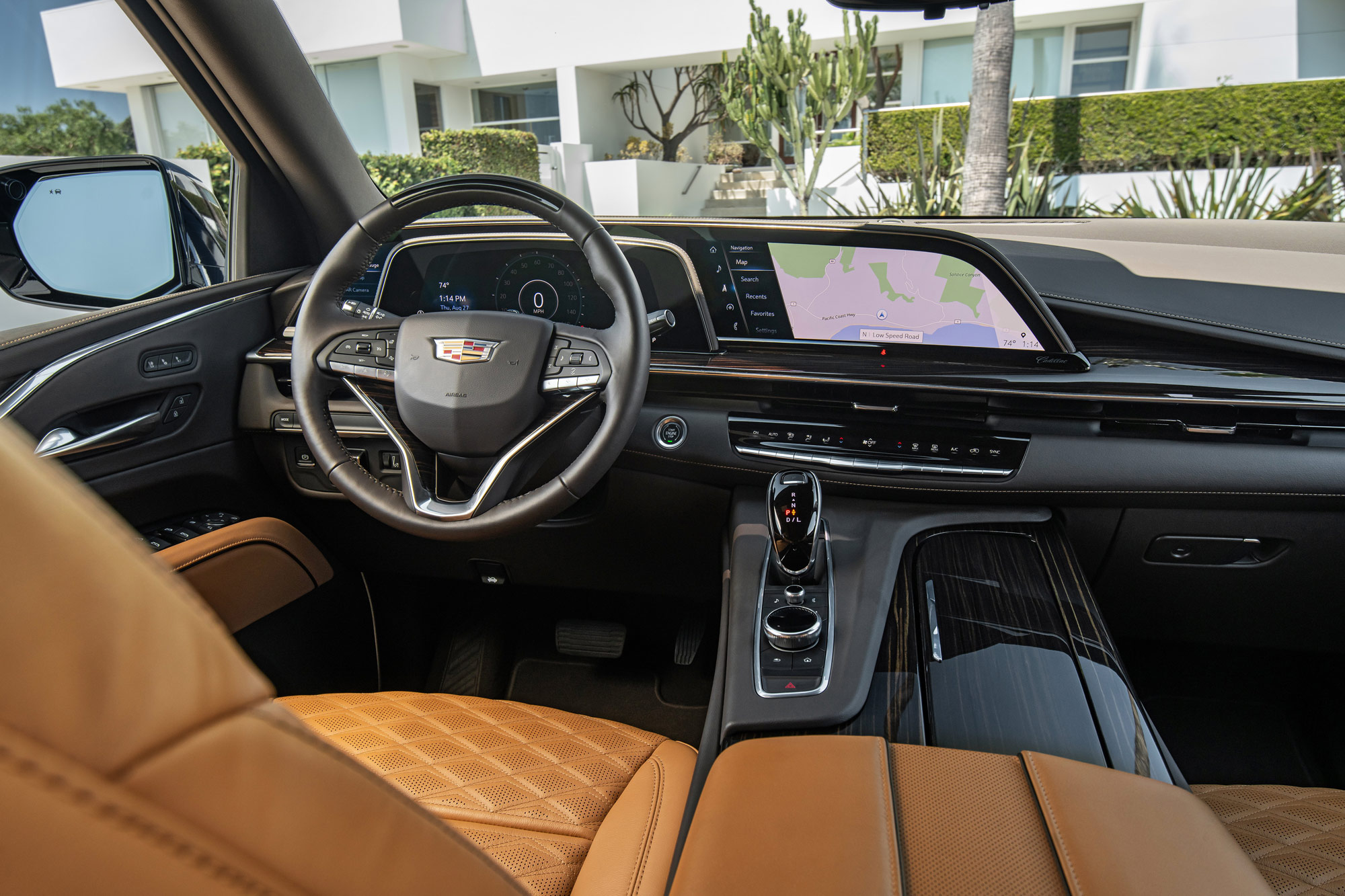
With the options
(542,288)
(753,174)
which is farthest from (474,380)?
(753,174)

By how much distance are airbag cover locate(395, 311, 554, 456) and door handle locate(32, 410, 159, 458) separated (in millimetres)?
694

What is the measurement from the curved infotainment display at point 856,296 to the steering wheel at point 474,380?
1.57ft

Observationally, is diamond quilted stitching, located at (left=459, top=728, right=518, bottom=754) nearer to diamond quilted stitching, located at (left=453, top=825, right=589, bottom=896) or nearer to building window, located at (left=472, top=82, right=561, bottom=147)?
diamond quilted stitching, located at (left=453, top=825, right=589, bottom=896)

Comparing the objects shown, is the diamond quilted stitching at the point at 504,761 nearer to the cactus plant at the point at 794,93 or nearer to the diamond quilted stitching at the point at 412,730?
the diamond quilted stitching at the point at 412,730

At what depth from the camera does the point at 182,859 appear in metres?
0.32

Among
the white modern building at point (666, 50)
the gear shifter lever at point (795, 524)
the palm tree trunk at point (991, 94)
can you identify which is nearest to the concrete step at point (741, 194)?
the palm tree trunk at point (991, 94)

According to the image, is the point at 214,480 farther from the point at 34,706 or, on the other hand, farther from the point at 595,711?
the point at 34,706

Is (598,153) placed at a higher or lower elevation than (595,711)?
higher

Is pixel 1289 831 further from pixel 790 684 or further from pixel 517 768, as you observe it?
pixel 517 768

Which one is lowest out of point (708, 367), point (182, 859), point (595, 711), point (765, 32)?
point (595, 711)

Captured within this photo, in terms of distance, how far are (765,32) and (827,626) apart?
6.93 meters

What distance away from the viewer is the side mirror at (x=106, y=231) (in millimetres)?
2004

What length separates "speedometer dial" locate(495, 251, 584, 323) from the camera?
1.93 m

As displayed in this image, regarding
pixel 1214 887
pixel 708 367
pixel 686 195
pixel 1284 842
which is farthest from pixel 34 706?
pixel 686 195
